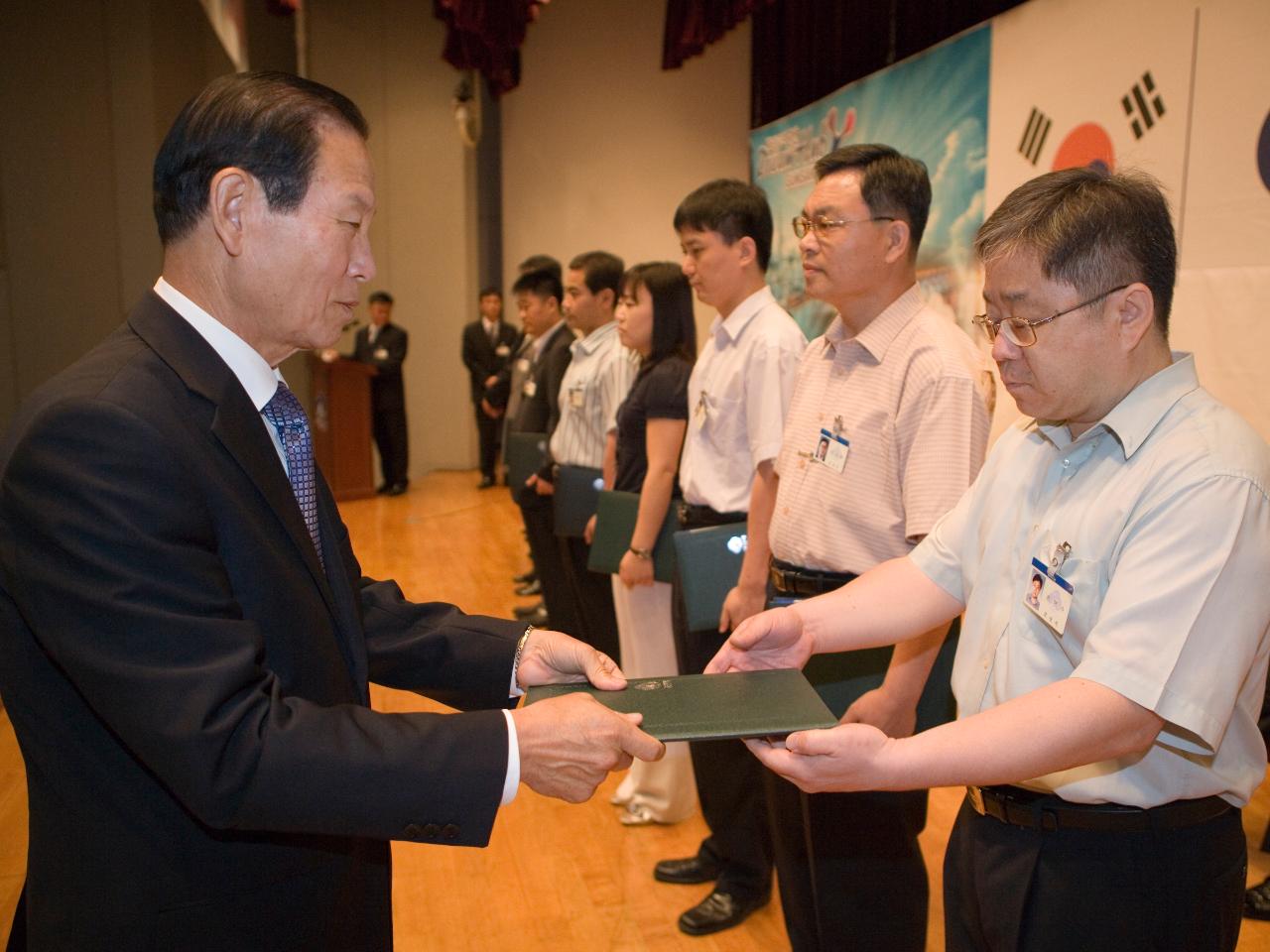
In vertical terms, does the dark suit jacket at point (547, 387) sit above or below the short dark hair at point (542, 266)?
below

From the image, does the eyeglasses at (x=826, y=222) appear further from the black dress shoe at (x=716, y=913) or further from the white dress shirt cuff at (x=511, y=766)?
the black dress shoe at (x=716, y=913)

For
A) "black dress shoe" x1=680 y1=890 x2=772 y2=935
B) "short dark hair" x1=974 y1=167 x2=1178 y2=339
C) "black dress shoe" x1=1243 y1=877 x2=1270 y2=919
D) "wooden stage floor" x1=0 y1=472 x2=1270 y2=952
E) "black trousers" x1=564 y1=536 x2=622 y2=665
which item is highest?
"short dark hair" x1=974 y1=167 x2=1178 y2=339

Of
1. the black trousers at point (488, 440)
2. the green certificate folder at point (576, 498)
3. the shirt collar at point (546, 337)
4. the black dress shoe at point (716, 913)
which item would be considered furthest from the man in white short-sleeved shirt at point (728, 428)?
the black trousers at point (488, 440)

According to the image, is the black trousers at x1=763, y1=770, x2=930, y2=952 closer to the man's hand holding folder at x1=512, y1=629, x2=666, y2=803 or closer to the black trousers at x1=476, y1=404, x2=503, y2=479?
the man's hand holding folder at x1=512, y1=629, x2=666, y2=803

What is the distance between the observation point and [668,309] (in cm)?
322

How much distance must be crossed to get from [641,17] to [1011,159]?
6368mm

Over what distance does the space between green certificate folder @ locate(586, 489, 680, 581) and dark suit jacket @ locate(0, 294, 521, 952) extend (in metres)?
1.82

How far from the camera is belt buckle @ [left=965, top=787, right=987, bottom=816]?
4.41 ft

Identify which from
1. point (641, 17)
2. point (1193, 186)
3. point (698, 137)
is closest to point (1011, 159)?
point (1193, 186)

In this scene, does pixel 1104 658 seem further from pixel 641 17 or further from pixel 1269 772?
pixel 641 17

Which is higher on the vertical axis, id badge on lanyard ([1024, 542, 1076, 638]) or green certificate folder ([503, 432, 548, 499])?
id badge on lanyard ([1024, 542, 1076, 638])

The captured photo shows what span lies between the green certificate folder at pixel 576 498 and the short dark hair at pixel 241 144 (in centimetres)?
257

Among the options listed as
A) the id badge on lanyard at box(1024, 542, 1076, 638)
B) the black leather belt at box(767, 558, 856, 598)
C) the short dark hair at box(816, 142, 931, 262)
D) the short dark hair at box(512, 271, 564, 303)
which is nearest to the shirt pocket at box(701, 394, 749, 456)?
the black leather belt at box(767, 558, 856, 598)

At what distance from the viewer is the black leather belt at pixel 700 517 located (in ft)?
8.81
